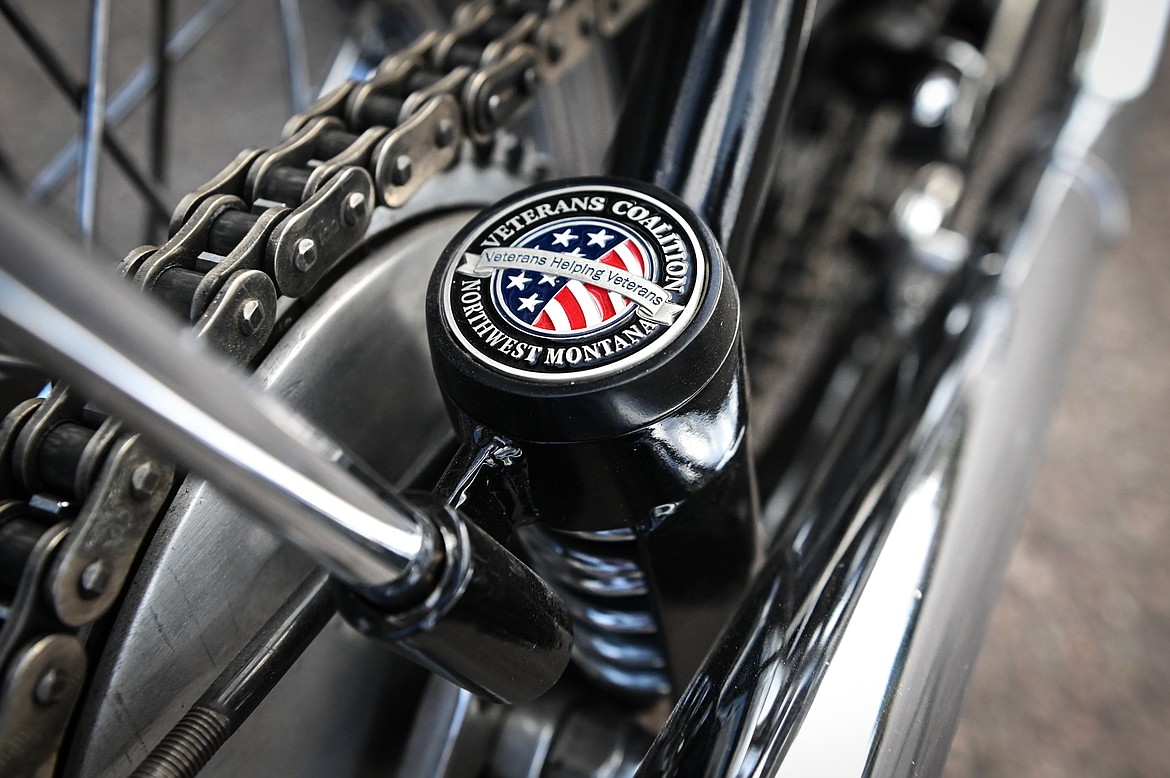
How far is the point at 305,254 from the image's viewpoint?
43cm

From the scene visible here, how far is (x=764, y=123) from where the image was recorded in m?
0.52

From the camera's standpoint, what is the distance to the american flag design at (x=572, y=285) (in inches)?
14.8

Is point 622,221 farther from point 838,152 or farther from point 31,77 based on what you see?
point 31,77

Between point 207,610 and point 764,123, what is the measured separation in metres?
0.35

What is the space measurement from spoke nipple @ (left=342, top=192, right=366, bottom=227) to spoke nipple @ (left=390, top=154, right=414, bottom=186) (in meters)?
0.03

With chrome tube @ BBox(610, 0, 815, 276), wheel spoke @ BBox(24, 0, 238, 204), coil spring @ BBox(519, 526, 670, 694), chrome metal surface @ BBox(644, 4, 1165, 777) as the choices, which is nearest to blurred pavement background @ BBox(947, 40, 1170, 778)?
chrome metal surface @ BBox(644, 4, 1165, 777)

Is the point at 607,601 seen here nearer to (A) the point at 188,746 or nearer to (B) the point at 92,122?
(A) the point at 188,746

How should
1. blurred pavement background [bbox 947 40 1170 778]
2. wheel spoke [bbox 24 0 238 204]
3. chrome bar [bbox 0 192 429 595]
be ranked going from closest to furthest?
1. chrome bar [bbox 0 192 429 595]
2. blurred pavement background [bbox 947 40 1170 778]
3. wheel spoke [bbox 24 0 238 204]

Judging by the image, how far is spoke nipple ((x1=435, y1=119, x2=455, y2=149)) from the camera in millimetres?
505

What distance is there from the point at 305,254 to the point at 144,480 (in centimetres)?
11

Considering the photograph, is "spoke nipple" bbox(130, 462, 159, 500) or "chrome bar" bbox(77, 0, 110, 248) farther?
"chrome bar" bbox(77, 0, 110, 248)

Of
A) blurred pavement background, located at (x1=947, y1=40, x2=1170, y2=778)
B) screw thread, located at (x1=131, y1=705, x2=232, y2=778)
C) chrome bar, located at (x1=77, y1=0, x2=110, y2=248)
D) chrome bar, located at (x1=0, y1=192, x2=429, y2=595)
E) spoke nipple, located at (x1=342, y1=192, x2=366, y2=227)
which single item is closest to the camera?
chrome bar, located at (x1=0, y1=192, x2=429, y2=595)

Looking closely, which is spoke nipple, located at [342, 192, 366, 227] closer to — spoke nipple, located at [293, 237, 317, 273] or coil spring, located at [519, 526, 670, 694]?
spoke nipple, located at [293, 237, 317, 273]

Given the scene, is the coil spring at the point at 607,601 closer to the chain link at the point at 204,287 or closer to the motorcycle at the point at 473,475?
the motorcycle at the point at 473,475
